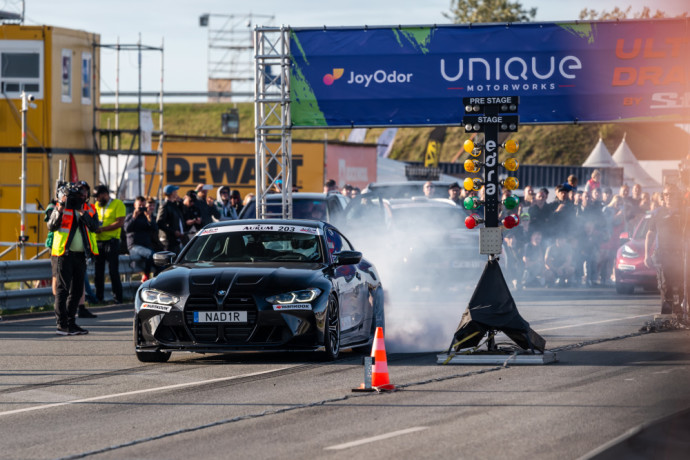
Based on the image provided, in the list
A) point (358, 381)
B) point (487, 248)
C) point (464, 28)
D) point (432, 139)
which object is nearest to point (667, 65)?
point (464, 28)

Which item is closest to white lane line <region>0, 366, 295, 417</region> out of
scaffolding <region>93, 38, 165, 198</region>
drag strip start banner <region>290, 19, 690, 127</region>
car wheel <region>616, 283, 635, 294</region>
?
drag strip start banner <region>290, 19, 690, 127</region>

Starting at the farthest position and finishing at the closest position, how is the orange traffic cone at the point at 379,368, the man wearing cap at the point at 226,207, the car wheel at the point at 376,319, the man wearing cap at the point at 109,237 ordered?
the man wearing cap at the point at 226,207
the man wearing cap at the point at 109,237
the car wheel at the point at 376,319
the orange traffic cone at the point at 379,368

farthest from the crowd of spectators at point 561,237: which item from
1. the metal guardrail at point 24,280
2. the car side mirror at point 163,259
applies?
the car side mirror at point 163,259

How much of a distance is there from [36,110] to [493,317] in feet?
67.9

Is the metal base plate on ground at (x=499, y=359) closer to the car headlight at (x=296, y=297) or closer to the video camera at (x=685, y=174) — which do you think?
the car headlight at (x=296, y=297)

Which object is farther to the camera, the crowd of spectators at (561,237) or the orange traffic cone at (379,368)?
the crowd of spectators at (561,237)

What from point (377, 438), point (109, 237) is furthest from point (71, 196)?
point (377, 438)

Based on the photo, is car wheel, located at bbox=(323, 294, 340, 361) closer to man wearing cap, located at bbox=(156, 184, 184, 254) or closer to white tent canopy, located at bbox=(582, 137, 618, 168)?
man wearing cap, located at bbox=(156, 184, 184, 254)

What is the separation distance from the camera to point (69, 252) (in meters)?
14.9

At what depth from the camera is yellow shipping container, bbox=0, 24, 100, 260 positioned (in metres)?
29.1

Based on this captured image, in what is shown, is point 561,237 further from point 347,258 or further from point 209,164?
point 209,164

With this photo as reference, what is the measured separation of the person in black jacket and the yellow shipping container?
312 inches

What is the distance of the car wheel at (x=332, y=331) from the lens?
1150 centimetres

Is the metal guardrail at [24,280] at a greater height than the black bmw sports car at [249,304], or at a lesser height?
lesser
